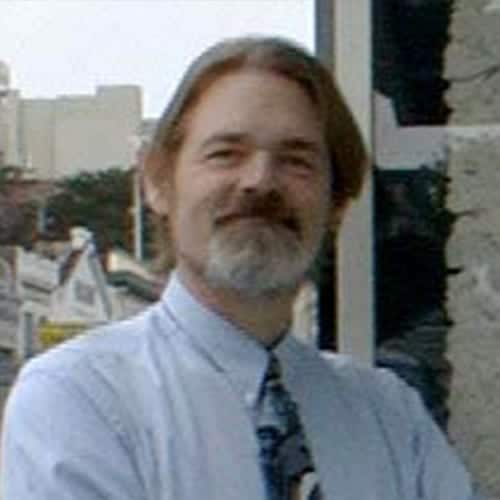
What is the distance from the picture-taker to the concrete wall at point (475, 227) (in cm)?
351

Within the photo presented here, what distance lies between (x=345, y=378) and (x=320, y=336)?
0.90m

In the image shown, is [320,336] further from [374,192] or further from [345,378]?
[345,378]

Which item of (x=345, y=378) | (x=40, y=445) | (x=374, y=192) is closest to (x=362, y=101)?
(x=374, y=192)

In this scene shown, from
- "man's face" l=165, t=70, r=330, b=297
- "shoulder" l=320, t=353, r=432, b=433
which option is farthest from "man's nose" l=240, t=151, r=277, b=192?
"shoulder" l=320, t=353, r=432, b=433

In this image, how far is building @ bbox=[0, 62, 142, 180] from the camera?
3.49m

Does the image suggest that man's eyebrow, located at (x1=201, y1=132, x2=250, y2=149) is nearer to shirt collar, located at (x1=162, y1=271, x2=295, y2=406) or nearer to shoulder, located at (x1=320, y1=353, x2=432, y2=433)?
shirt collar, located at (x1=162, y1=271, x2=295, y2=406)

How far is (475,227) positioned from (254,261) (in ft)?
3.89

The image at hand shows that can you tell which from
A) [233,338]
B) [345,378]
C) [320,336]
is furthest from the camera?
[320,336]

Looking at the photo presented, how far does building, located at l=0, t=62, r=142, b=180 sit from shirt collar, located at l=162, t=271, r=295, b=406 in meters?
1.08

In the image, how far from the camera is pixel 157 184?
254cm

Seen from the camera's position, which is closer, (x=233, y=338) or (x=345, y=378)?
(x=233, y=338)

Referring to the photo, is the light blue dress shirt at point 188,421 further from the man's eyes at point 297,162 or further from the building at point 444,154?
the building at point 444,154

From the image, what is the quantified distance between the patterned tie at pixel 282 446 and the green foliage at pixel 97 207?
1.11 meters

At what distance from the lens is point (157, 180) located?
2535 millimetres
